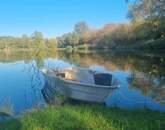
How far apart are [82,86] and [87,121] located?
644 cm

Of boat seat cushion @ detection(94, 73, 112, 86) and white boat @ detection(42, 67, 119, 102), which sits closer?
white boat @ detection(42, 67, 119, 102)

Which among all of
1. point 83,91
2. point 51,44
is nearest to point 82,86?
point 83,91

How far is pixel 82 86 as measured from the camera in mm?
14320

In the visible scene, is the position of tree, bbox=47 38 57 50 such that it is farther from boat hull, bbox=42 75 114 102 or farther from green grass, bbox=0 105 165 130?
green grass, bbox=0 105 165 130

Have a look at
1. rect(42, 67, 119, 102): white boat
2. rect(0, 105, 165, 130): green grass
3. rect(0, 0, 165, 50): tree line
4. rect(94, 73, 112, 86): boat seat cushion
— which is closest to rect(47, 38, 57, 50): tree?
rect(0, 0, 165, 50): tree line

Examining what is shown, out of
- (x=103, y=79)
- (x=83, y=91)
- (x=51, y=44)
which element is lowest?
(x=83, y=91)

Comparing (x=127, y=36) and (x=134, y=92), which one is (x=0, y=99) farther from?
(x=127, y=36)

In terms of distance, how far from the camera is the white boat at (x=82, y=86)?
14.0m

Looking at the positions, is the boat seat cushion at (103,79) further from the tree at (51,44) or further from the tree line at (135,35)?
the tree at (51,44)

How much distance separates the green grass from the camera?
7.39 meters

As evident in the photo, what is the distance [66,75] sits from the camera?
696 inches

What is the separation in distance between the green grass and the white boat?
15.2 ft

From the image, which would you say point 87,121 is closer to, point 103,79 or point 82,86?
point 82,86

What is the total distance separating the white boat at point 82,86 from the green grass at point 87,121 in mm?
4631
